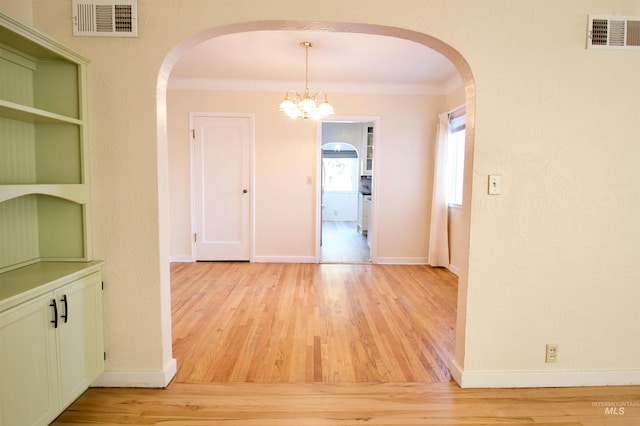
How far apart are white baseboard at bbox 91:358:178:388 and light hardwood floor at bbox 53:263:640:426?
35 millimetres

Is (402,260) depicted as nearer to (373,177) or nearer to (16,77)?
(373,177)

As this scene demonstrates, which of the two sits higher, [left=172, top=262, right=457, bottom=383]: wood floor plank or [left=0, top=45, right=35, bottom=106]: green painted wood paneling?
[left=0, top=45, right=35, bottom=106]: green painted wood paneling

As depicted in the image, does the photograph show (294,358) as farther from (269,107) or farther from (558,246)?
(269,107)

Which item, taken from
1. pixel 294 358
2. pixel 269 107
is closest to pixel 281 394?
pixel 294 358

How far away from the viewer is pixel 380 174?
4.93m

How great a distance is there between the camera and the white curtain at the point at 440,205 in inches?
185

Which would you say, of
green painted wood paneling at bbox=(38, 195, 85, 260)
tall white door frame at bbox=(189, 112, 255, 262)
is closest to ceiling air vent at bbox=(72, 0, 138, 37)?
green painted wood paneling at bbox=(38, 195, 85, 260)

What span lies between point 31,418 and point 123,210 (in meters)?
1.03

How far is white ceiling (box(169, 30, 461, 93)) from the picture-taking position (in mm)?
3330

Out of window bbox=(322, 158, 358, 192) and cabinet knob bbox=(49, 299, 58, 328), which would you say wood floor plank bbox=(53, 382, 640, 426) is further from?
window bbox=(322, 158, 358, 192)

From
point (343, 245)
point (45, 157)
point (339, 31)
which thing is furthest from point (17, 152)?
point (343, 245)

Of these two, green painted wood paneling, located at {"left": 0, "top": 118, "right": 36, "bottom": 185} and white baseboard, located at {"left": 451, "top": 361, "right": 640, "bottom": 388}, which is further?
white baseboard, located at {"left": 451, "top": 361, "right": 640, "bottom": 388}

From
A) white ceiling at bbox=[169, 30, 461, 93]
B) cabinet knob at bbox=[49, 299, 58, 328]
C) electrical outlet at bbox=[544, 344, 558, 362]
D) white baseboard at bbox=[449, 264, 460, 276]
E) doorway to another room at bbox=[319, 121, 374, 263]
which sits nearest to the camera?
cabinet knob at bbox=[49, 299, 58, 328]

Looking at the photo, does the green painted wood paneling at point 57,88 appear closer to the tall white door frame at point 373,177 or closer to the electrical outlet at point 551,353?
the electrical outlet at point 551,353
